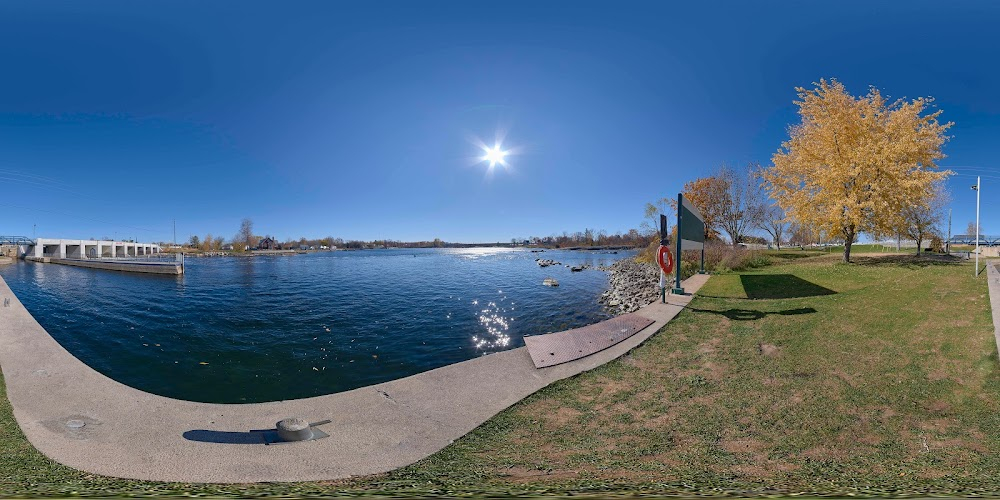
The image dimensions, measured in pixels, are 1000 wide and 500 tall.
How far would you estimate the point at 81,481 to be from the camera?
3711 mm

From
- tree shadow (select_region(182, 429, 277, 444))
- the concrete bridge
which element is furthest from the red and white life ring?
the concrete bridge

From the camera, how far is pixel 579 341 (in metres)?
8.27

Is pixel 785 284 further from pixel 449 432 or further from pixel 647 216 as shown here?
pixel 647 216

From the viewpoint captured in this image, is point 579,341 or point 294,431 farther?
point 579,341

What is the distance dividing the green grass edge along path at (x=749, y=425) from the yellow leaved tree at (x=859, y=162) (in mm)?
10112

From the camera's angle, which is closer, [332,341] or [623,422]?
[623,422]

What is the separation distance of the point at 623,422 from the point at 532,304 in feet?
45.0

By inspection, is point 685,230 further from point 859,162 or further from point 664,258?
point 859,162

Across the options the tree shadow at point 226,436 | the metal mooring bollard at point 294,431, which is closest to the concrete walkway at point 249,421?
the tree shadow at point 226,436

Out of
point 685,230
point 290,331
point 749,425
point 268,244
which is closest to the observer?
point 749,425

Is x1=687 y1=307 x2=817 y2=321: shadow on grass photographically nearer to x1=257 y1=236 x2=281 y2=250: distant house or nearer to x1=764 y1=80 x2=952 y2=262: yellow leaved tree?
x1=764 y1=80 x2=952 y2=262: yellow leaved tree

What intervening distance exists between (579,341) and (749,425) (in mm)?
3892

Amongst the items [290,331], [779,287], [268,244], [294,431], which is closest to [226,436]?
[294,431]

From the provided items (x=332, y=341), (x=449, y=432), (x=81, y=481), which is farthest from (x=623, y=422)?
(x=332, y=341)
